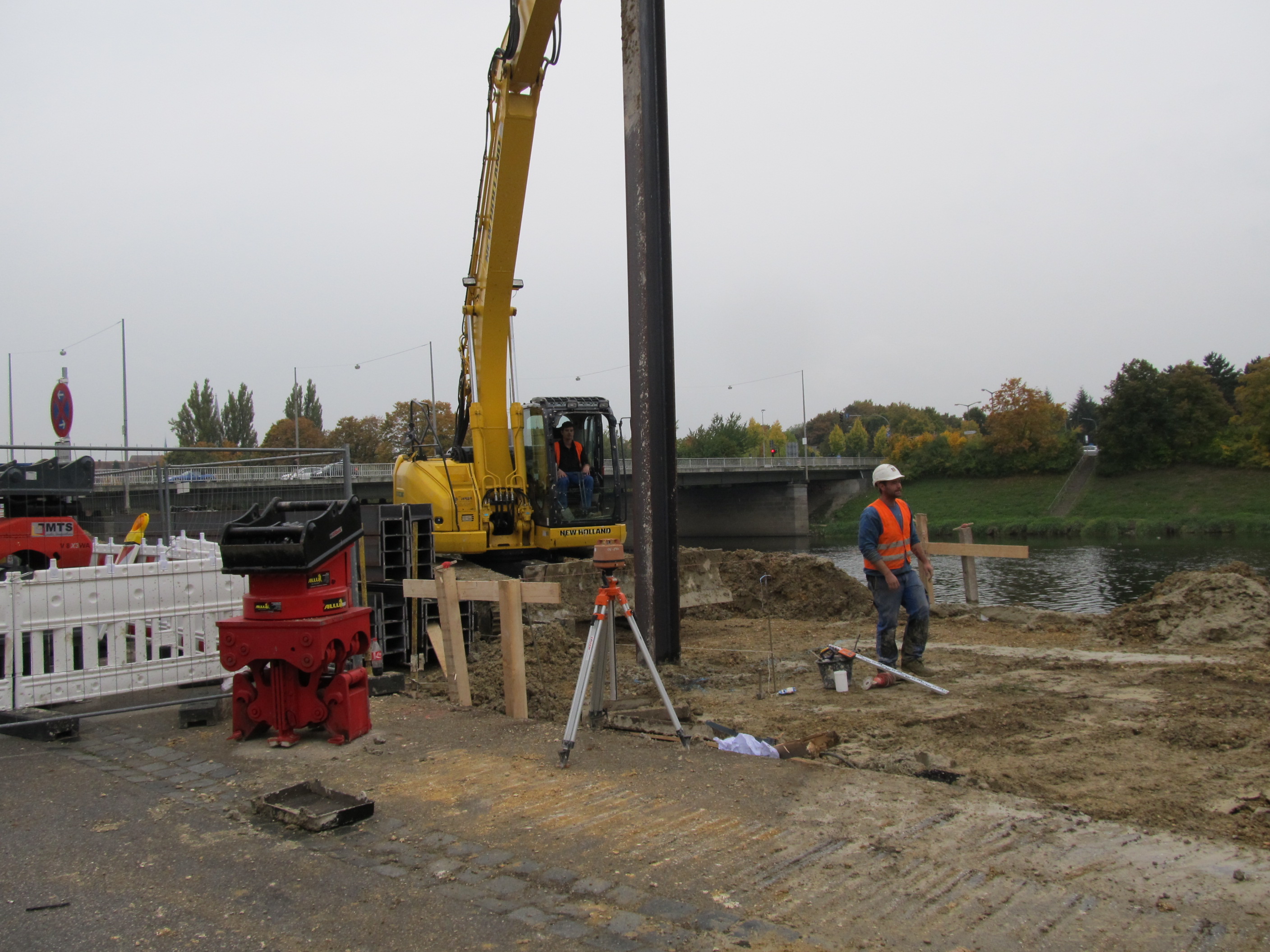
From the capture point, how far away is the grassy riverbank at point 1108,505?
41.0 metres

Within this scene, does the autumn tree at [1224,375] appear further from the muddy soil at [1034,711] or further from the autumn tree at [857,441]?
the muddy soil at [1034,711]

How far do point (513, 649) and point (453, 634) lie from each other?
31.1 inches

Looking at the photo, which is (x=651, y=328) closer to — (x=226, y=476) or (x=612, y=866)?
(x=612, y=866)

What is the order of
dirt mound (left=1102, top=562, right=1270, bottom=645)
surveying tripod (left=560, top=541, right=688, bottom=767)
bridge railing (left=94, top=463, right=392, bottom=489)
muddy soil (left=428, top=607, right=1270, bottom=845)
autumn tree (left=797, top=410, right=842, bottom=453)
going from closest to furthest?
muddy soil (left=428, top=607, right=1270, bottom=845)
surveying tripod (left=560, top=541, right=688, bottom=767)
dirt mound (left=1102, top=562, right=1270, bottom=645)
bridge railing (left=94, top=463, right=392, bottom=489)
autumn tree (left=797, top=410, right=842, bottom=453)

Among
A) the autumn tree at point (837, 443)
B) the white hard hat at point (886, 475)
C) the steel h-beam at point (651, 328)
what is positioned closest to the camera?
the white hard hat at point (886, 475)

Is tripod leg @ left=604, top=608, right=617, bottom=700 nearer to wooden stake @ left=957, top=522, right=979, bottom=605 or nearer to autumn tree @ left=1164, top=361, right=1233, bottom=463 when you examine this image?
wooden stake @ left=957, top=522, right=979, bottom=605

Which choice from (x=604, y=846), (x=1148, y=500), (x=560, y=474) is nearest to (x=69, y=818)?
(x=604, y=846)

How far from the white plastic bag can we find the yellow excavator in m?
7.16

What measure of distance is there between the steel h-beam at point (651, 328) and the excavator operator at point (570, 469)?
3.84 meters

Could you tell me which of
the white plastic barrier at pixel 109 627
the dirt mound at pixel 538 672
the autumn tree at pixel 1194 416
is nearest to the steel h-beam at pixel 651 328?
the dirt mound at pixel 538 672

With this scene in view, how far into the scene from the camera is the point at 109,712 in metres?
6.51

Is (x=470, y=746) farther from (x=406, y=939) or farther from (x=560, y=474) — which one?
(x=560, y=474)

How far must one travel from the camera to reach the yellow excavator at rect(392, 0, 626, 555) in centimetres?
1228

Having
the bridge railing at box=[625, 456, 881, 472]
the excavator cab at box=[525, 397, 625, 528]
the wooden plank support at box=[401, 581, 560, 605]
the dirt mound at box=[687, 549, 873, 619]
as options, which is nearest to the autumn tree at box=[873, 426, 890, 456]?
the bridge railing at box=[625, 456, 881, 472]
